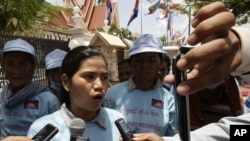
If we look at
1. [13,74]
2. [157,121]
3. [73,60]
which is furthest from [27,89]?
[157,121]

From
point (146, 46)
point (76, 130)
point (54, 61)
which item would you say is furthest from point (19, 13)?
point (76, 130)

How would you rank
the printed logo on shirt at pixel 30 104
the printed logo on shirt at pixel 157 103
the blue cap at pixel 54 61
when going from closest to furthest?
the printed logo on shirt at pixel 157 103 < the printed logo on shirt at pixel 30 104 < the blue cap at pixel 54 61

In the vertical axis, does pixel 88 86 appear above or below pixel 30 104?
above

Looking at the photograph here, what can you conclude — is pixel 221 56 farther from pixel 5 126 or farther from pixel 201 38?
pixel 5 126

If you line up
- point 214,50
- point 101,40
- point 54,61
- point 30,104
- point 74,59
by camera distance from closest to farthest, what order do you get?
point 214,50
point 74,59
point 30,104
point 54,61
point 101,40

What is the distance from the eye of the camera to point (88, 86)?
1.78 m

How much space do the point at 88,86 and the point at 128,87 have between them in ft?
2.28

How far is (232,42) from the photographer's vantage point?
0.69 meters

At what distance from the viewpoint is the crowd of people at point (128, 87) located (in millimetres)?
668

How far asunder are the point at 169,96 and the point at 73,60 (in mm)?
839

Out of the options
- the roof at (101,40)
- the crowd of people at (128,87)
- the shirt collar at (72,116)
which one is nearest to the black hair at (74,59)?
the crowd of people at (128,87)

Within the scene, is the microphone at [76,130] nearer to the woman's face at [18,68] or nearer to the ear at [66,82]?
the ear at [66,82]

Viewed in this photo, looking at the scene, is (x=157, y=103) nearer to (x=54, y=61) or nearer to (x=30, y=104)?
(x=30, y=104)

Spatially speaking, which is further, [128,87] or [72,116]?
[128,87]
